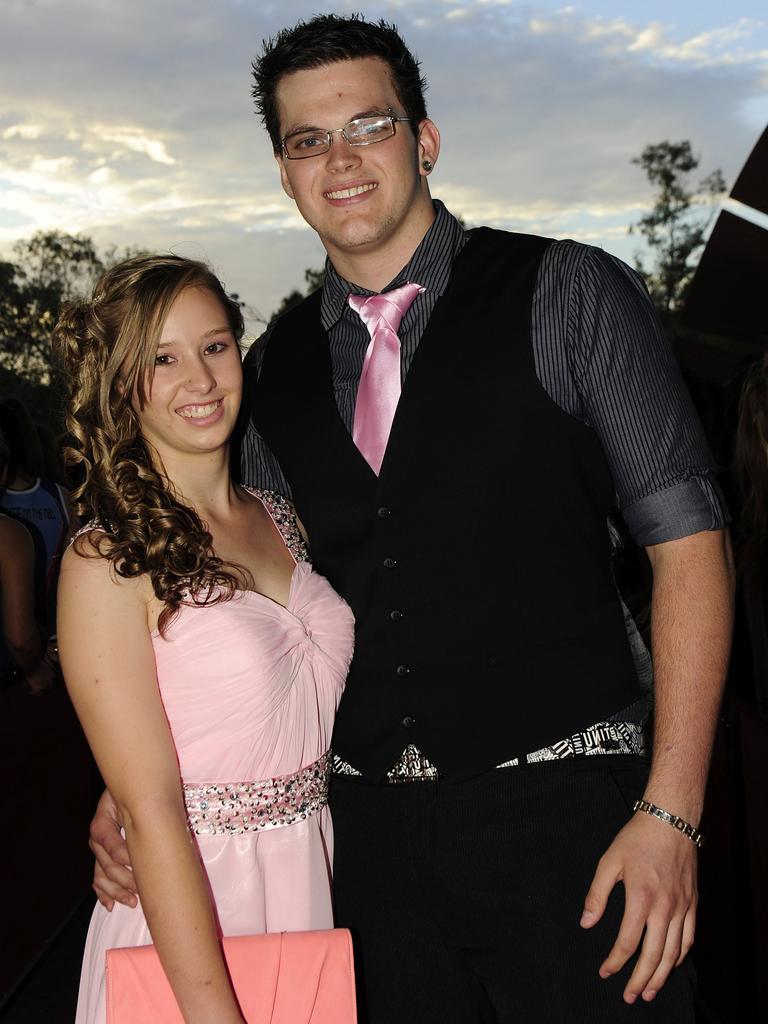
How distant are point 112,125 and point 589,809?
72.8 ft

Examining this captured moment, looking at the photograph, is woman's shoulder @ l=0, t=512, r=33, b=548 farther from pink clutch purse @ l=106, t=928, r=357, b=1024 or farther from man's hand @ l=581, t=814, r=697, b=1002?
man's hand @ l=581, t=814, r=697, b=1002

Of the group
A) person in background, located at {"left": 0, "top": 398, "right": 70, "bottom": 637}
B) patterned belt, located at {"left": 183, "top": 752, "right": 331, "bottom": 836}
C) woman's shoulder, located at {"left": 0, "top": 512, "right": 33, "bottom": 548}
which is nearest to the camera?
patterned belt, located at {"left": 183, "top": 752, "right": 331, "bottom": 836}

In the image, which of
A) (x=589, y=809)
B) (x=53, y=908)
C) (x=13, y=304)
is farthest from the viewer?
(x=13, y=304)

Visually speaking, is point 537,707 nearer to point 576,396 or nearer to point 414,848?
point 414,848

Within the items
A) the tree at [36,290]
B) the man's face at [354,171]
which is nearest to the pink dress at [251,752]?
the man's face at [354,171]

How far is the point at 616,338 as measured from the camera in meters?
1.72

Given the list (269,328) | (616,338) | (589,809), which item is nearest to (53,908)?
(269,328)

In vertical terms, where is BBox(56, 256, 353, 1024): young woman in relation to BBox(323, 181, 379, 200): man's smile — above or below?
below

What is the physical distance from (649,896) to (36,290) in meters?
21.4

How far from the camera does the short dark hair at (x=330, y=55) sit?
79.8 inches

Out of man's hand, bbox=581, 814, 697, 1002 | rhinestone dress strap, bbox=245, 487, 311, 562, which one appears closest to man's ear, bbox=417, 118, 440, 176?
rhinestone dress strap, bbox=245, 487, 311, 562

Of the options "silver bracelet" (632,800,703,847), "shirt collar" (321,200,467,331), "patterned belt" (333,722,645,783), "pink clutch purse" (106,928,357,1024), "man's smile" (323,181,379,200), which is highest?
"man's smile" (323,181,379,200)

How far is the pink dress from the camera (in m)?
1.82

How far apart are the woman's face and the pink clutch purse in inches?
34.5
